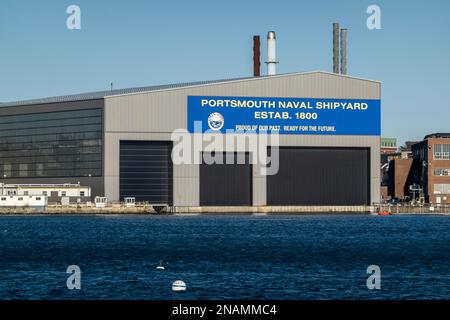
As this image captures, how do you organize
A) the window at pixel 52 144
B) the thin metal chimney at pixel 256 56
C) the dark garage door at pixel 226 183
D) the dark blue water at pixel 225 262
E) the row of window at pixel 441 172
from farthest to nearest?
the row of window at pixel 441 172
the thin metal chimney at pixel 256 56
the dark garage door at pixel 226 183
the window at pixel 52 144
the dark blue water at pixel 225 262

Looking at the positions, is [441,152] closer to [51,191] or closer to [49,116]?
[49,116]

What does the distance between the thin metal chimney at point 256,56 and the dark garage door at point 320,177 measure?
21.1m

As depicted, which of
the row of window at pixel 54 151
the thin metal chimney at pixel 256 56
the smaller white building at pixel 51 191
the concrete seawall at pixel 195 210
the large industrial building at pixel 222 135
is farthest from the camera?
the thin metal chimney at pixel 256 56

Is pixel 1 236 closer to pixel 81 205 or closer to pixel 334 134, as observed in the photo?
pixel 81 205

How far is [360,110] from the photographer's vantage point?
151250 mm

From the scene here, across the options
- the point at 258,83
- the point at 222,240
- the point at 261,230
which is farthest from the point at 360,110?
the point at 222,240

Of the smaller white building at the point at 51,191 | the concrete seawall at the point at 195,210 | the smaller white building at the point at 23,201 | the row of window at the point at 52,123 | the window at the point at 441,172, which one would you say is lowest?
the concrete seawall at the point at 195,210

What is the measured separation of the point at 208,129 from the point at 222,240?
58512 mm

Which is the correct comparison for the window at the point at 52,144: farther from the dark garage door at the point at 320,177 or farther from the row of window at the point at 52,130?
the dark garage door at the point at 320,177

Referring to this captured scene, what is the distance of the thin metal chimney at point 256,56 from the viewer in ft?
538

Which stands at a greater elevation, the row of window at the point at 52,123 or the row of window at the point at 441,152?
the row of window at the point at 52,123

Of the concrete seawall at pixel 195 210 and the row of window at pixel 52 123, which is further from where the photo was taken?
the concrete seawall at pixel 195 210

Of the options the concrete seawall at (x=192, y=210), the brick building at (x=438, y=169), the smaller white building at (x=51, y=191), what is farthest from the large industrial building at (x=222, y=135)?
the brick building at (x=438, y=169)

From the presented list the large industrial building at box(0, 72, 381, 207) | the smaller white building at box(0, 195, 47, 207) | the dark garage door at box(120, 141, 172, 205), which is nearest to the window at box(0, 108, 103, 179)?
the large industrial building at box(0, 72, 381, 207)
